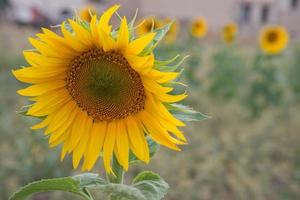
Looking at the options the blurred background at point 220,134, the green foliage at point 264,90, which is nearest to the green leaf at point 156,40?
the blurred background at point 220,134

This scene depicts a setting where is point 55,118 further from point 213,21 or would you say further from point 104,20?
point 213,21

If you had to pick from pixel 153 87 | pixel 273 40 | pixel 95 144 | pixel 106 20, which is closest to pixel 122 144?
pixel 95 144

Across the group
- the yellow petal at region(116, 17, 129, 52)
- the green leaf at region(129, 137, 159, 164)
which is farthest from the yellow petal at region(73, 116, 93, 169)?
the yellow petal at region(116, 17, 129, 52)

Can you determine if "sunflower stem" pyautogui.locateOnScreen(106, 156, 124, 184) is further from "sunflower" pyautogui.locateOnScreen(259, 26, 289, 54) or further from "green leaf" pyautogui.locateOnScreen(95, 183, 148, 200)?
"sunflower" pyautogui.locateOnScreen(259, 26, 289, 54)

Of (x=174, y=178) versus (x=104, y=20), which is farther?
(x=174, y=178)

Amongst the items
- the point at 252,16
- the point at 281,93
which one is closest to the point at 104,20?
the point at 281,93

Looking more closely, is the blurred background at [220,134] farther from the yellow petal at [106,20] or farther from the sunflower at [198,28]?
the yellow petal at [106,20]
